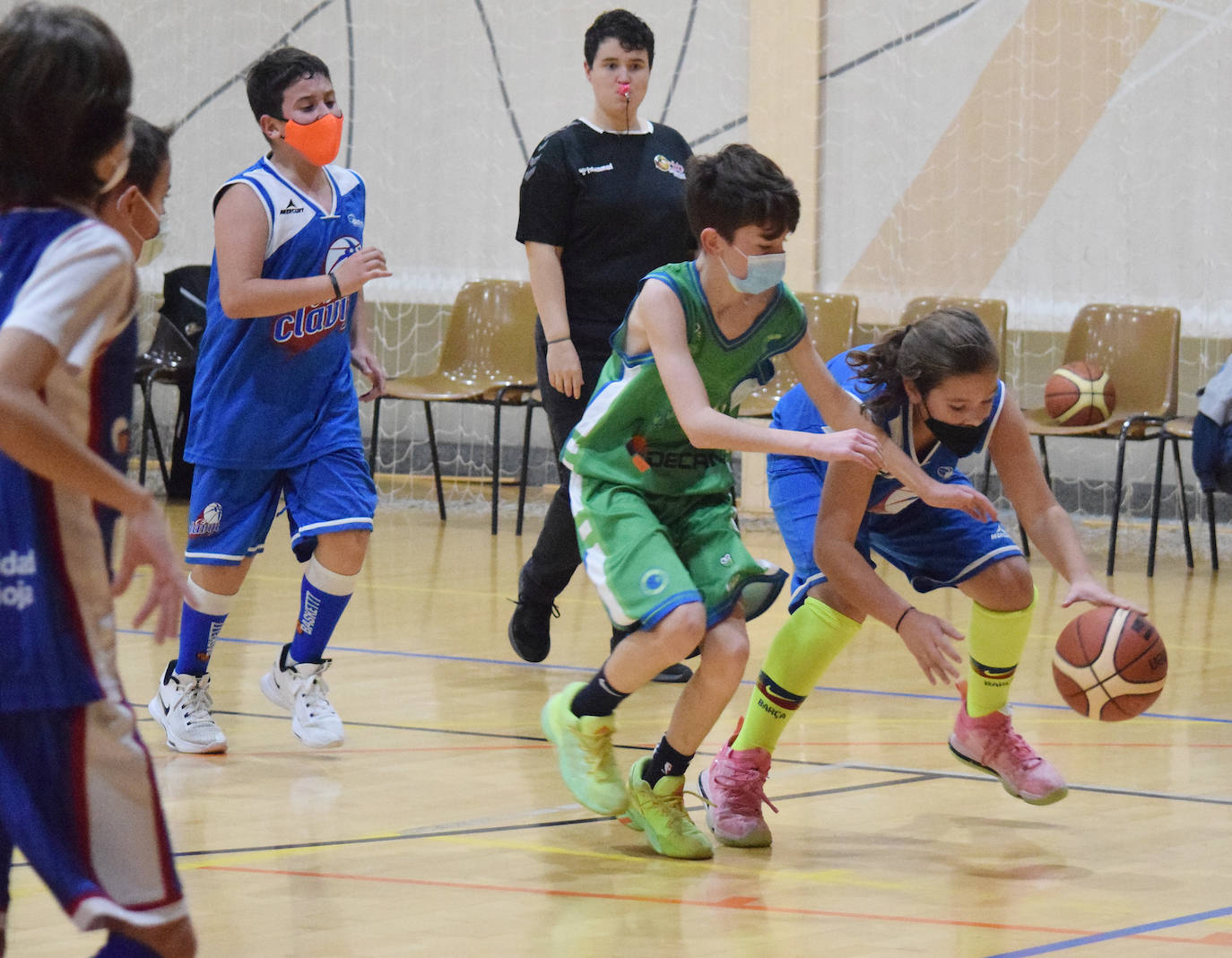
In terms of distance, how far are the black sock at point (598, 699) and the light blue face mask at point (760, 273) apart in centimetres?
75

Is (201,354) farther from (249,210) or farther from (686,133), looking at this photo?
(686,133)

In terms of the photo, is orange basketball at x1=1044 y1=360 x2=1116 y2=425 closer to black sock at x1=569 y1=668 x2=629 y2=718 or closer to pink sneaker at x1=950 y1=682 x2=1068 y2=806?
pink sneaker at x1=950 y1=682 x2=1068 y2=806

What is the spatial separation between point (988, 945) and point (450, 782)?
1.45 meters

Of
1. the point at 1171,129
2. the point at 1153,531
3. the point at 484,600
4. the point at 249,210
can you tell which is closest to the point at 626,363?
the point at 249,210

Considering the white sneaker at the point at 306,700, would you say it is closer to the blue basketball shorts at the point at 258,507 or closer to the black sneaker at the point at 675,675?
the blue basketball shorts at the point at 258,507

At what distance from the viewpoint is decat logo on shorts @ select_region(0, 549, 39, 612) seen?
1802 mm

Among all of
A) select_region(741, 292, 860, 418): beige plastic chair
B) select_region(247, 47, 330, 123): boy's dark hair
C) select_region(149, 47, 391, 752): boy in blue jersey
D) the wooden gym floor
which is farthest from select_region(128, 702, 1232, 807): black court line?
select_region(741, 292, 860, 418): beige plastic chair

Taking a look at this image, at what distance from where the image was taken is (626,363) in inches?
137

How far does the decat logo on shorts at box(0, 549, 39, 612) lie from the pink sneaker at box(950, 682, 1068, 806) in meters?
2.21

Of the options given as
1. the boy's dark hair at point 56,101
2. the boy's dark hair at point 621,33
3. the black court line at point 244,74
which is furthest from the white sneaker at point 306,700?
the black court line at point 244,74

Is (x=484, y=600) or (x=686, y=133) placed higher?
(x=686, y=133)

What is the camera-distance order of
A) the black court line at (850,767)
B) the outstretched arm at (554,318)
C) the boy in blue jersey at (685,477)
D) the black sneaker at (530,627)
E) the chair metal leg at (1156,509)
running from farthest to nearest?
the chair metal leg at (1156,509), the black sneaker at (530,627), the outstretched arm at (554,318), the black court line at (850,767), the boy in blue jersey at (685,477)

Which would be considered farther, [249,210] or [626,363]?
[249,210]

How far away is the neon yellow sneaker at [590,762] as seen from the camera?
3.38 meters
